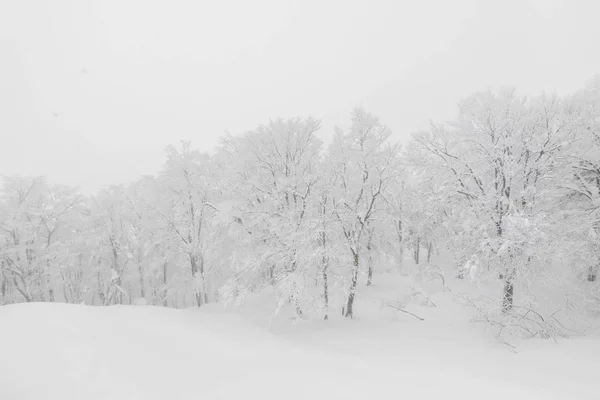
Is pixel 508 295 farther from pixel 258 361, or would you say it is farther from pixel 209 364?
pixel 209 364

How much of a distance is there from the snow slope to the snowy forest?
260 cm

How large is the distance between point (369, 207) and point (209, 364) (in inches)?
389

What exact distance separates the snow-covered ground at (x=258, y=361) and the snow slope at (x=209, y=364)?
3cm

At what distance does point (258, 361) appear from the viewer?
830cm

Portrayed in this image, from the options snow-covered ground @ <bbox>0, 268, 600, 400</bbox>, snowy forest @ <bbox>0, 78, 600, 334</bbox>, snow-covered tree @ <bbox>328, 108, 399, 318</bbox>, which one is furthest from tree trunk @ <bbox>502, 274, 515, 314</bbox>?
snow-covered tree @ <bbox>328, 108, 399, 318</bbox>

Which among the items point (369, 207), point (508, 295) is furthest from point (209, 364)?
point (508, 295)

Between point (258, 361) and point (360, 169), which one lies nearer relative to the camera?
point (258, 361)

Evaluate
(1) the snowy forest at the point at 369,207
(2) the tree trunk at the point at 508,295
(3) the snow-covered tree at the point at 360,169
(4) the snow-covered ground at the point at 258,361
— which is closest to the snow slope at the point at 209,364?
(4) the snow-covered ground at the point at 258,361

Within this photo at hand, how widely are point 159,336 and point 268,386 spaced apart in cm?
502

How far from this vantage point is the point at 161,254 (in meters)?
24.9

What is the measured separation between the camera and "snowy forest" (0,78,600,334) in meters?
11.0

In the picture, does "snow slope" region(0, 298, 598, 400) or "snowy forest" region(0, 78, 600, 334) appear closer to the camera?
"snow slope" region(0, 298, 598, 400)

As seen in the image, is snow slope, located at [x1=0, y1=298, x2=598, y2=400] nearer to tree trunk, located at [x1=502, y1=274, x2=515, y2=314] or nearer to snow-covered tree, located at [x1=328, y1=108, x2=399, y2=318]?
tree trunk, located at [x1=502, y1=274, x2=515, y2=314]

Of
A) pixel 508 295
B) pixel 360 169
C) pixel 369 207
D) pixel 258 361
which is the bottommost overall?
pixel 258 361
